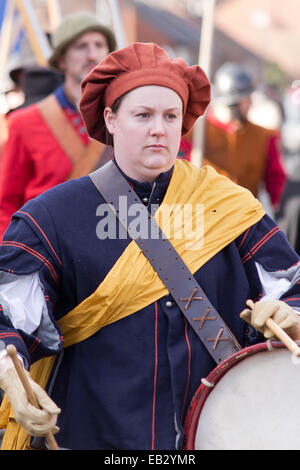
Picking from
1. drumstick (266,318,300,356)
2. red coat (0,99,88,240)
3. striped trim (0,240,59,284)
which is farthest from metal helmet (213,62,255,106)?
drumstick (266,318,300,356)

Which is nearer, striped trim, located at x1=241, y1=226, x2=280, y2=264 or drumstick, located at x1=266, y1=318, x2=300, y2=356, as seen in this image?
drumstick, located at x1=266, y1=318, x2=300, y2=356

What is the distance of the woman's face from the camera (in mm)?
3000

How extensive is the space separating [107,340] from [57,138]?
8.15 feet

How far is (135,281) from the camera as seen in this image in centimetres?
292

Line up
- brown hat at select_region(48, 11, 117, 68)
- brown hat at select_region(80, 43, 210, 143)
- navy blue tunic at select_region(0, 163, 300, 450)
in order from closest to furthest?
navy blue tunic at select_region(0, 163, 300, 450), brown hat at select_region(80, 43, 210, 143), brown hat at select_region(48, 11, 117, 68)

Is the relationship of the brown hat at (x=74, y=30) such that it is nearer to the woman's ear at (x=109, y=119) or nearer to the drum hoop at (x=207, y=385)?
the woman's ear at (x=109, y=119)

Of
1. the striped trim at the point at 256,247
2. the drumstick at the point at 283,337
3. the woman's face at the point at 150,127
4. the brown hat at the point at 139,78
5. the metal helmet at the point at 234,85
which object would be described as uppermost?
the brown hat at the point at 139,78

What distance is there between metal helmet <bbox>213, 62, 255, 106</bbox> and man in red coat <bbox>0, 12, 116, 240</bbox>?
2987mm

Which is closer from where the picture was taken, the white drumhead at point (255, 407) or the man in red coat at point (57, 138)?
the white drumhead at point (255, 407)

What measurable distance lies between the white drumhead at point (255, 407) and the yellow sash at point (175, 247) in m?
0.38

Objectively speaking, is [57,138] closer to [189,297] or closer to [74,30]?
[74,30]

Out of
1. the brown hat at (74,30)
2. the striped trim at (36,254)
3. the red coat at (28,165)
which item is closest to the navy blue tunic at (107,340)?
the striped trim at (36,254)

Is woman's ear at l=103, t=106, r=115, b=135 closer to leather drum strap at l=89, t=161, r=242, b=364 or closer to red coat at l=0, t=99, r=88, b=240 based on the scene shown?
leather drum strap at l=89, t=161, r=242, b=364

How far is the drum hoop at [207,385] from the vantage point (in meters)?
2.74
